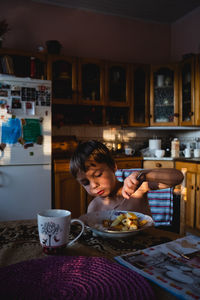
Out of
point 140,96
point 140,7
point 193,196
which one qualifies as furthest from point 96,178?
point 140,7

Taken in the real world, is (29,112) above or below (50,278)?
above

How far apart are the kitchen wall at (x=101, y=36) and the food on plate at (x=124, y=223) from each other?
269 centimetres

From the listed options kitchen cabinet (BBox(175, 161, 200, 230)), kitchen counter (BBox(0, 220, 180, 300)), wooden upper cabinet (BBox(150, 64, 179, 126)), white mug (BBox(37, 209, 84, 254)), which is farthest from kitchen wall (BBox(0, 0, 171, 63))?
white mug (BBox(37, 209, 84, 254))

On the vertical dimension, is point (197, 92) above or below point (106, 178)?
above

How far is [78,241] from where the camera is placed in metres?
0.79

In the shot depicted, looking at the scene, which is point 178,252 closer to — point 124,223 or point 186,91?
point 124,223

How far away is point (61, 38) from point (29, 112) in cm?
142

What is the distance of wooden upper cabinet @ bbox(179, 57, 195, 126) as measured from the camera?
3324mm

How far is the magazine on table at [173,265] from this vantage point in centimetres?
51

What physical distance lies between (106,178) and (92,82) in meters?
2.57

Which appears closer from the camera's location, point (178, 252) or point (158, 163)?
point (178, 252)

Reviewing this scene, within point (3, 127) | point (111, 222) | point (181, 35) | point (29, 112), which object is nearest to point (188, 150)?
point (181, 35)

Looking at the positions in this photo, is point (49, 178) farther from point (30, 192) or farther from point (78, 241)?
point (78, 241)

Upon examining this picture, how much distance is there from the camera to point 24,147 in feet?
8.76
